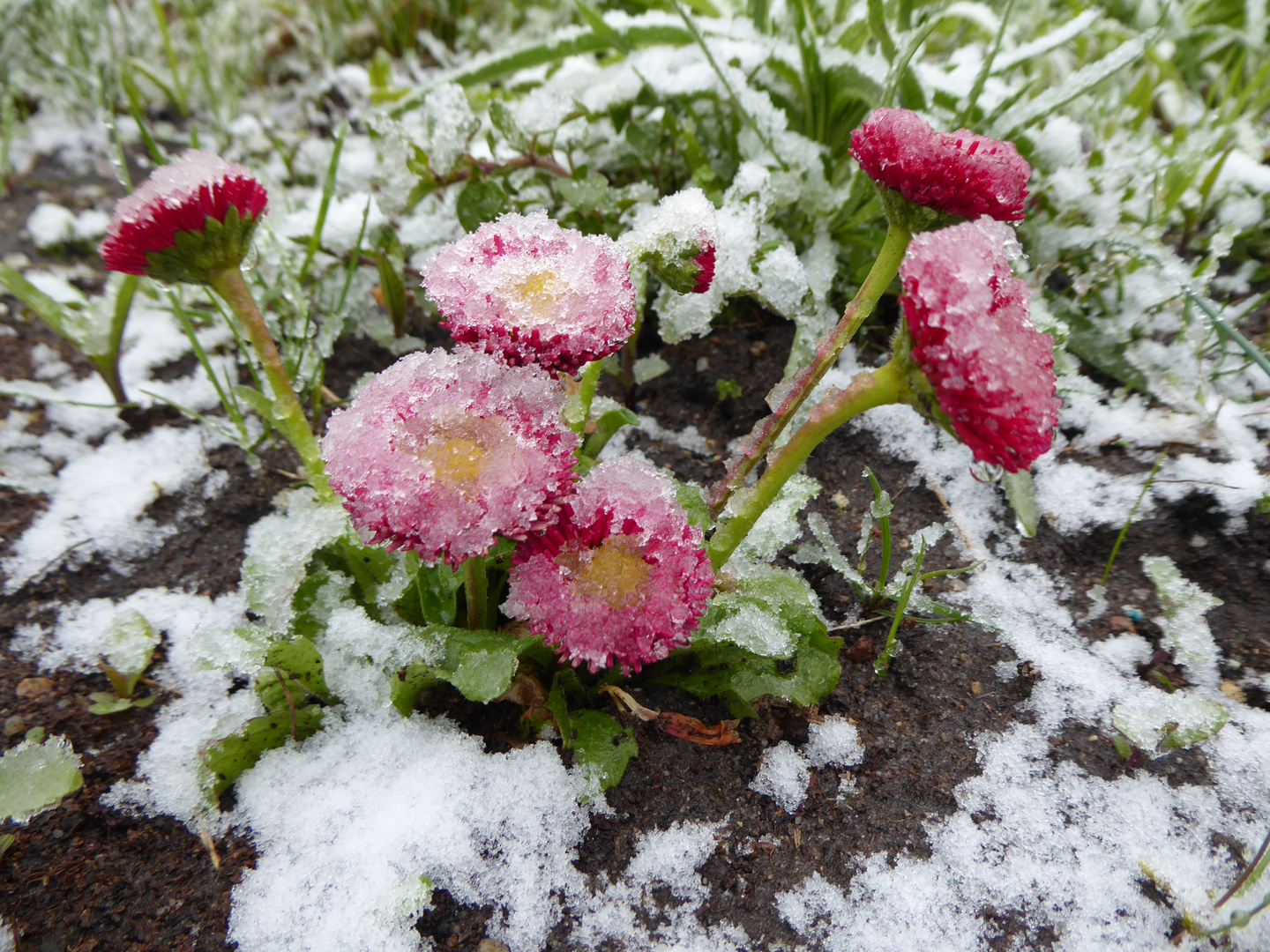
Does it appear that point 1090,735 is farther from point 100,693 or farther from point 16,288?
point 16,288

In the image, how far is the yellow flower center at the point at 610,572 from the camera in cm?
76

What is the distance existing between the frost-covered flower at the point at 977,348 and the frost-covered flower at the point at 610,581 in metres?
0.30

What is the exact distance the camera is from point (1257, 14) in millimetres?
2209

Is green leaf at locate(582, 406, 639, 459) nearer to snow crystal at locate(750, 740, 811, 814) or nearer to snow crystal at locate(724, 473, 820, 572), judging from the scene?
snow crystal at locate(724, 473, 820, 572)

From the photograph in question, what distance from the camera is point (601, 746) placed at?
38.9 inches

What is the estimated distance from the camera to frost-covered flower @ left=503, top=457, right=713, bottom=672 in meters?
0.76

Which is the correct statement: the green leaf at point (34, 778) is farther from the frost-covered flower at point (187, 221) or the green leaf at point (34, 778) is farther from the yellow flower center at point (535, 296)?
the yellow flower center at point (535, 296)

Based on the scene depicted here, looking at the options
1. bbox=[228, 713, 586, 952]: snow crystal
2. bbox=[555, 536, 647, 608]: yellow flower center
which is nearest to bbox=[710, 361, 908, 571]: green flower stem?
bbox=[555, 536, 647, 608]: yellow flower center

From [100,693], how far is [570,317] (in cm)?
93

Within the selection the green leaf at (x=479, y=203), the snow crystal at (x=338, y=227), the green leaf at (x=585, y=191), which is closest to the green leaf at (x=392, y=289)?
the snow crystal at (x=338, y=227)

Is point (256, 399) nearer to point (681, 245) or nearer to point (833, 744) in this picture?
point (681, 245)

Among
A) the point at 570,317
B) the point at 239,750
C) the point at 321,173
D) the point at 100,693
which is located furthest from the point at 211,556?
the point at 321,173

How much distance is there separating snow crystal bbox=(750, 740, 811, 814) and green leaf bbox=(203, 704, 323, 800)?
24.3 inches

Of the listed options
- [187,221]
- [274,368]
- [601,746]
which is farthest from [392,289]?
[601,746]
